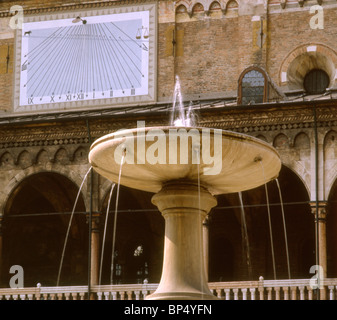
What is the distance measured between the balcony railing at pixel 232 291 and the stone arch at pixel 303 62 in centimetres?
662

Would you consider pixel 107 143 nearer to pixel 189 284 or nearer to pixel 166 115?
pixel 189 284

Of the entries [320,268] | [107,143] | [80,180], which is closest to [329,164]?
[320,268]

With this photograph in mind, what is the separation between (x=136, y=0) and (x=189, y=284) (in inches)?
564

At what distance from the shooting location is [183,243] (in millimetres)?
12602

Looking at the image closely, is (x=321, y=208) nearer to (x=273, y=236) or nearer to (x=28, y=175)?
(x=273, y=236)

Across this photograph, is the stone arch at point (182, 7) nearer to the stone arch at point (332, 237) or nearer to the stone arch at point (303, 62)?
the stone arch at point (303, 62)

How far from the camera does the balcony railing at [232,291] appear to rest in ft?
60.4

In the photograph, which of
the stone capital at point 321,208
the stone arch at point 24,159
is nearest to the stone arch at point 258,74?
the stone capital at point 321,208

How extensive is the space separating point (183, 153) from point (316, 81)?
41.6 ft

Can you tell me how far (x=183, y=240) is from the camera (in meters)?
12.6
